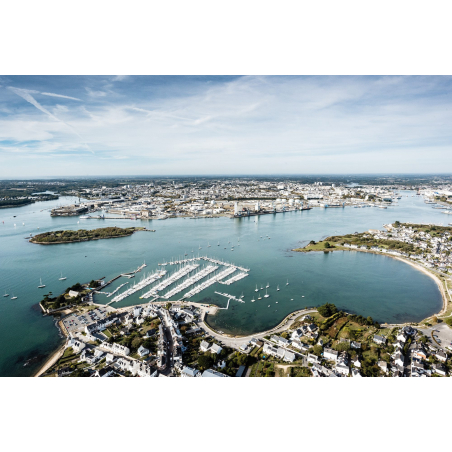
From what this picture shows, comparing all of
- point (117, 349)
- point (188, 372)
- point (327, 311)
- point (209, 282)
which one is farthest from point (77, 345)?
point (327, 311)

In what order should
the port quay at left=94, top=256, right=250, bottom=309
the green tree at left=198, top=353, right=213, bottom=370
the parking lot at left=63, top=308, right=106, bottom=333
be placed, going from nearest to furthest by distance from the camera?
the green tree at left=198, top=353, right=213, bottom=370 < the parking lot at left=63, top=308, right=106, bottom=333 < the port quay at left=94, top=256, right=250, bottom=309

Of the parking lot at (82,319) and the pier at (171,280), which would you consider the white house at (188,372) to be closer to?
the parking lot at (82,319)

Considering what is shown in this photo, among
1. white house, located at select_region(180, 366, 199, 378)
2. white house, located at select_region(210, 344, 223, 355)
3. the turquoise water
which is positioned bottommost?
the turquoise water

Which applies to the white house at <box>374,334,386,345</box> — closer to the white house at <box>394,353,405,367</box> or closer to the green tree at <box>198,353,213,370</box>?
the white house at <box>394,353,405,367</box>

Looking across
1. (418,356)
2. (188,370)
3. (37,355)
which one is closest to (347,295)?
(418,356)

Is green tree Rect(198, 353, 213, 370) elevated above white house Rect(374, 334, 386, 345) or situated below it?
above

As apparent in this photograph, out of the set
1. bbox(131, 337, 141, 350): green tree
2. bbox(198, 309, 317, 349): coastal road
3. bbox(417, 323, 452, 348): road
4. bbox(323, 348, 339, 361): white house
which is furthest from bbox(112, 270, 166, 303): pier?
bbox(417, 323, 452, 348): road
